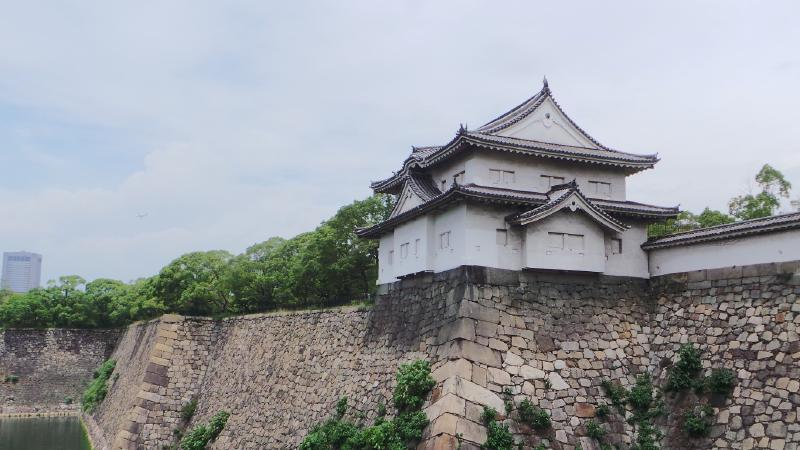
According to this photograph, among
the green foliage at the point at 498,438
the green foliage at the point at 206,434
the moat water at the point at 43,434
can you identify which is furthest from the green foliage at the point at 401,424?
the moat water at the point at 43,434

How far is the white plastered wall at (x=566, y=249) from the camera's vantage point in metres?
17.2

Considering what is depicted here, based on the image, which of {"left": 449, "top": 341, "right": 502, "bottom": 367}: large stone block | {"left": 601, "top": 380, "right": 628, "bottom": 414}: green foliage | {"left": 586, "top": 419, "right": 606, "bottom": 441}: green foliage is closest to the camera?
{"left": 586, "top": 419, "right": 606, "bottom": 441}: green foliage

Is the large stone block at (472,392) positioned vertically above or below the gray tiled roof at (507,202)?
below

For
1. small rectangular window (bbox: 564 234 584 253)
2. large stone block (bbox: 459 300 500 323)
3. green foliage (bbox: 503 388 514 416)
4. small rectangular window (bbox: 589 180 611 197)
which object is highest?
small rectangular window (bbox: 589 180 611 197)

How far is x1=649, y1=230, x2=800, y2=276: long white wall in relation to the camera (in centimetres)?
1508

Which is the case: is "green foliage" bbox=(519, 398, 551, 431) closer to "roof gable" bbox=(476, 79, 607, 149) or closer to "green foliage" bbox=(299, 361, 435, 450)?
"green foliage" bbox=(299, 361, 435, 450)

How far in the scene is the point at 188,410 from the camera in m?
Result: 28.0

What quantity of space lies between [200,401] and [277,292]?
9.08 metres

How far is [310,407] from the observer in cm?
2109

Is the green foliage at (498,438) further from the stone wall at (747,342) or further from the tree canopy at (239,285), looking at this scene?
the tree canopy at (239,285)

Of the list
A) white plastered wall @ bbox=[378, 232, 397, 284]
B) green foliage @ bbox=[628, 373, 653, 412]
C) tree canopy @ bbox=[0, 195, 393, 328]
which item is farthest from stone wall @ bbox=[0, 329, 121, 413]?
green foliage @ bbox=[628, 373, 653, 412]

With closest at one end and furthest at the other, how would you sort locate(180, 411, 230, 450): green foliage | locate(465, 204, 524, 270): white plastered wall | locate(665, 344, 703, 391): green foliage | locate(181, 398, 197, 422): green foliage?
locate(665, 344, 703, 391): green foliage
locate(465, 204, 524, 270): white plastered wall
locate(180, 411, 230, 450): green foliage
locate(181, 398, 197, 422): green foliage

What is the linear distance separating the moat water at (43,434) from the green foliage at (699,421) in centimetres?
2720

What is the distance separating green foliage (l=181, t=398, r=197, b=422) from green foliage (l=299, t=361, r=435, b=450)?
1217cm
